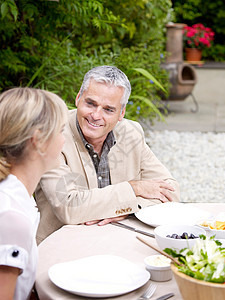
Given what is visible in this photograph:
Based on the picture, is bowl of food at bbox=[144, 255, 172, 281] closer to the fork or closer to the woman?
the fork

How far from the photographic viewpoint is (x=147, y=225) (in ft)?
6.97

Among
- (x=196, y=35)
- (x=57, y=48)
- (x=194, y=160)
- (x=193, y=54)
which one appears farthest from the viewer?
(x=193, y=54)

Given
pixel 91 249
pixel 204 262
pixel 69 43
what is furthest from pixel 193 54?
pixel 204 262

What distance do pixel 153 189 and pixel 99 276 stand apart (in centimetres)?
89

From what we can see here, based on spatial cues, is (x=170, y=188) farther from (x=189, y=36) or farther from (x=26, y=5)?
(x=189, y=36)

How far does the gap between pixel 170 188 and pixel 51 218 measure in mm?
583

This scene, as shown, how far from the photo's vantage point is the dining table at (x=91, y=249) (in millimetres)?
1536

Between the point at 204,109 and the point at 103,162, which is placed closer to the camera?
the point at 103,162

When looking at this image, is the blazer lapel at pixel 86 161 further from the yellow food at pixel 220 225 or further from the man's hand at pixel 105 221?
the yellow food at pixel 220 225

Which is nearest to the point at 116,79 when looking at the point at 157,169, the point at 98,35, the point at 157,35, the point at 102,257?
the point at 157,169

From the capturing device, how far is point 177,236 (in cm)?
175

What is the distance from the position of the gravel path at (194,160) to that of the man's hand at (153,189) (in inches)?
98.8

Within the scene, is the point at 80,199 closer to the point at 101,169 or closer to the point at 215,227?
the point at 101,169

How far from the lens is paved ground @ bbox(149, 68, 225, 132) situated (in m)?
7.57
